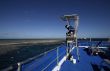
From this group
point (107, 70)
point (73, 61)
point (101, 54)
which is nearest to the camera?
point (107, 70)

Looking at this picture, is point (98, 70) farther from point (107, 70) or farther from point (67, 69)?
point (67, 69)

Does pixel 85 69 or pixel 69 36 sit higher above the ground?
pixel 69 36

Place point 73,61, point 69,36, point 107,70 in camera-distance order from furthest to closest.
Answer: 1. point 69,36
2. point 73,61
3. point 107,70

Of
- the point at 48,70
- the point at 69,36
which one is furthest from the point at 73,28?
the point at 48,70

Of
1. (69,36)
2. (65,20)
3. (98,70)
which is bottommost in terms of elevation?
(98,70)

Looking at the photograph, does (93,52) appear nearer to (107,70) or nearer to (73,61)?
(73,61)

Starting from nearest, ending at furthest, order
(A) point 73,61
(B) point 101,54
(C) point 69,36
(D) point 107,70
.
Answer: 1. (D) point 107,70
2. (A) point 73,61
3. (C) point 69,36
4. (B) point 101,54

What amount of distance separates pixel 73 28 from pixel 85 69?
132 inches

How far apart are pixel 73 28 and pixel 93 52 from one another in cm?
382

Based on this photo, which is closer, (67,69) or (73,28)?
(67,69)

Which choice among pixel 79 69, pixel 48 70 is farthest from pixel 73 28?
pixel 48 70

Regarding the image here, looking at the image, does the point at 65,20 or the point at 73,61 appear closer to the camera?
the point at 73,61

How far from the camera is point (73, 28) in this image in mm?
9766

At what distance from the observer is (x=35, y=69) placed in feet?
23.3
